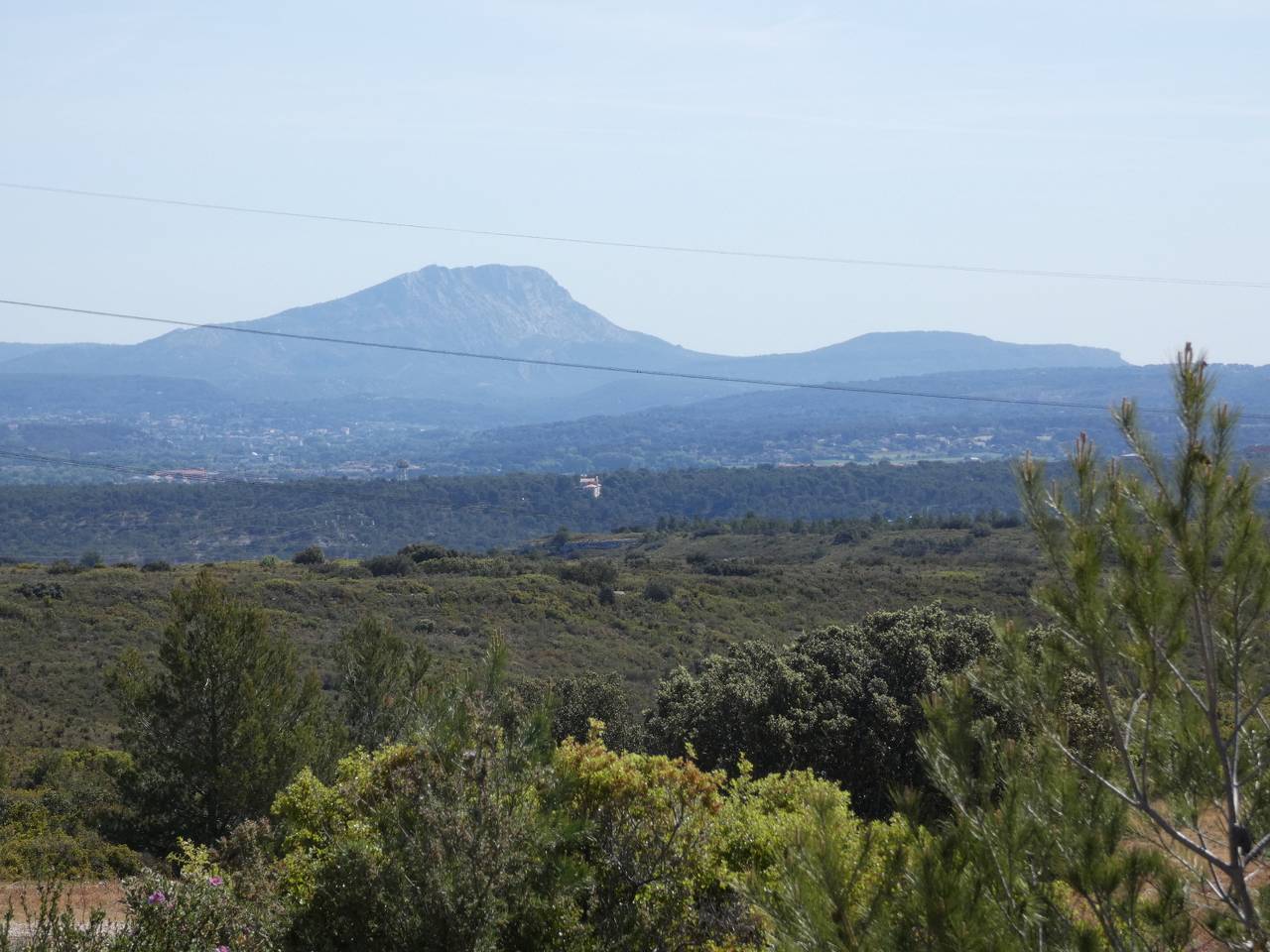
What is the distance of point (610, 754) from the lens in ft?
29.3

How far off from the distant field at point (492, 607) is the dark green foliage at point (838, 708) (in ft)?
29.7

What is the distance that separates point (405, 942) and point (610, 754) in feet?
7.80

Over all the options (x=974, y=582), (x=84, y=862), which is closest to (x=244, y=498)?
(x=974, y=582)

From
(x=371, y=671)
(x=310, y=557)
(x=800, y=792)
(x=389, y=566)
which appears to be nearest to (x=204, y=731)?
(x=371, y=671)

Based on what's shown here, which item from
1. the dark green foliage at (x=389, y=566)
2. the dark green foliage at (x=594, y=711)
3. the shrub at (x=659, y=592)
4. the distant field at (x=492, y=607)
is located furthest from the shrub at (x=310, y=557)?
the dark green foliage at (x=594, y=711)

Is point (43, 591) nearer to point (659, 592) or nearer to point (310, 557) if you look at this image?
point (310, 557)

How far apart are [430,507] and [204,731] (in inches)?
4332

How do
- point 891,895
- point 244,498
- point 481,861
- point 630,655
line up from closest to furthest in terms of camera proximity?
point 891,895
point 481,861
point 630,655
point 244,498

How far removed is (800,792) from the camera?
10.2 meters

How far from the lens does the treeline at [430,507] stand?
106 m

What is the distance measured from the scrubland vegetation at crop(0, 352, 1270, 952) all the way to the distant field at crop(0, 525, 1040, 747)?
1037 centimetres

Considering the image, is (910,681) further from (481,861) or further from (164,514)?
(164,514)

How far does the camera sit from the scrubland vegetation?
4.83 m

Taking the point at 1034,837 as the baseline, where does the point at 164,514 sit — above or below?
below
